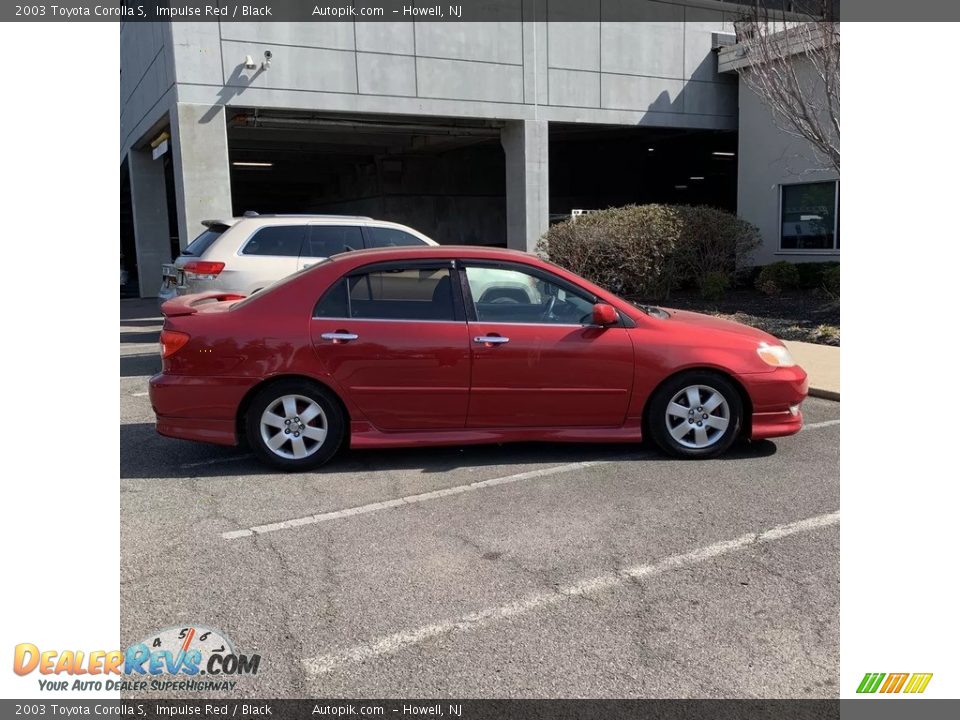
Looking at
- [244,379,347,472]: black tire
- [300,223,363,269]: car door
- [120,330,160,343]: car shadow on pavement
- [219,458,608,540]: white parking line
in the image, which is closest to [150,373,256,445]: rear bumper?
[244,379,347,472]: black tire

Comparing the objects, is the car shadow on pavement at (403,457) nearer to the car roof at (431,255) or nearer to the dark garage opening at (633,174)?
the car roof at (431,255)

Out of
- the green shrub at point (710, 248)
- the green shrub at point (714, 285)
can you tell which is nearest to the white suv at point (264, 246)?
the green shrub at point (710, 248)

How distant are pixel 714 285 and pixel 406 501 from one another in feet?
34.5

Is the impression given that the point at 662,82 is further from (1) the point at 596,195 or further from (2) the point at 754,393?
(2) the point at 754,393

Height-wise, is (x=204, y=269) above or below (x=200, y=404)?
above

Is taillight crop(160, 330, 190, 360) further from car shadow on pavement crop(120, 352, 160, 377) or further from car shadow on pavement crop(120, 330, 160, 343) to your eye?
car shadow on pavement crop(120, 330, 160, 343)

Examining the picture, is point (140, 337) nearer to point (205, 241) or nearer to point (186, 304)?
point (205, 241)

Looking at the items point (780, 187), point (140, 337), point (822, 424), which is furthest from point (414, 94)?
point (822, 424)

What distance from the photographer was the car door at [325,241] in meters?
9.95

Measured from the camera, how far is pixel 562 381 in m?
5.65

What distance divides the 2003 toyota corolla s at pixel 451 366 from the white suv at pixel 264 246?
12.5ft

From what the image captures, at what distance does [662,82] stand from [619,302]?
45.9ft

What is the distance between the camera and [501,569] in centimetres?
402
